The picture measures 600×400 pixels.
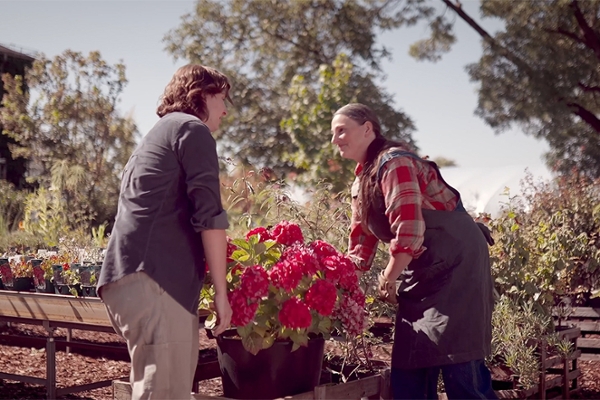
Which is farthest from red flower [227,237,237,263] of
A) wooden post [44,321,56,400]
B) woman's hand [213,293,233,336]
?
wooden post [44,321,56,400]

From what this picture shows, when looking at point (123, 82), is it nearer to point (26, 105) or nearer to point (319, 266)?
point (26, 105)

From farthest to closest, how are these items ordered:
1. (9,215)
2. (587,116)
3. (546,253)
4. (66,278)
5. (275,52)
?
(275,52) → (587,116) → (9,215) → (546,253) → (66,278)

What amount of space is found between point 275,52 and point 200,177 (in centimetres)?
1616

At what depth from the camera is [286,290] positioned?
2496mm

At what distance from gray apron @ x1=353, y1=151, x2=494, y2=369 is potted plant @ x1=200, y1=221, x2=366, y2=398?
235mm

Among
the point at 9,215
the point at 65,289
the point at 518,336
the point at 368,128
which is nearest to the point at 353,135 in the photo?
the point at 368,128

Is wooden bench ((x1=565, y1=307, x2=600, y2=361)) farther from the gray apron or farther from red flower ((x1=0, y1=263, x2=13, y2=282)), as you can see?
red flower ((x1=0, y1=263, x2=13, y2=282))

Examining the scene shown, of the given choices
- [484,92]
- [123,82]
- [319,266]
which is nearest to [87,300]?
[319,266]

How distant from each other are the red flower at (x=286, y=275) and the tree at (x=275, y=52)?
1332cm

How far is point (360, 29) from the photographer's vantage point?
16500mm

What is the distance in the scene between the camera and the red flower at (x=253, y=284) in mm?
2399

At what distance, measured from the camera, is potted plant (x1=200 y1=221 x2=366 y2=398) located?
96.7 inches

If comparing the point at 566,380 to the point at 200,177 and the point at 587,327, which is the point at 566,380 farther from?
the point at 200,177

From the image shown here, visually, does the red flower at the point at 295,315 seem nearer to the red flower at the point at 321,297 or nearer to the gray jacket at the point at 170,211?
the red flower at the point at 321,297
